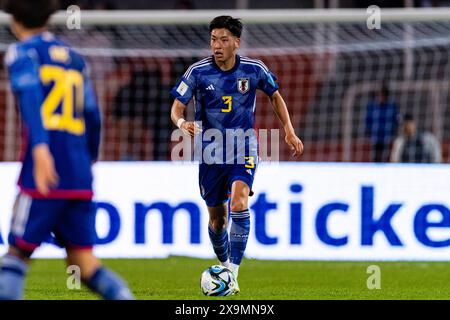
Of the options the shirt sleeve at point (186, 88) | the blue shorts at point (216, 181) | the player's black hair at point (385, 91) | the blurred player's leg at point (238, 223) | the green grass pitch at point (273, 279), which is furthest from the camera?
the player's black hair at point (385, 91)

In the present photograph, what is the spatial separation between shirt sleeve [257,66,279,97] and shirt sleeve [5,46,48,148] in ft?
12.2

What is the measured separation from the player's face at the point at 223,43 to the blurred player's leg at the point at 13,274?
11.6 ft

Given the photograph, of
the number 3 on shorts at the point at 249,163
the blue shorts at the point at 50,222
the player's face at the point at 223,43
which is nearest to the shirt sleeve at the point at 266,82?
the player's face at the point at 223,43

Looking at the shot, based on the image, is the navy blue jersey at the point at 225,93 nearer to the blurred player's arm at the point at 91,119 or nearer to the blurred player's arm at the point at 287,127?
the blurred player's arm at the point at 287,127

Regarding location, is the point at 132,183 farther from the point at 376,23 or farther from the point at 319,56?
the point at 319,56

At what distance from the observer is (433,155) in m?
14.1

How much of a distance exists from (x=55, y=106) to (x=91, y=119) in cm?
25

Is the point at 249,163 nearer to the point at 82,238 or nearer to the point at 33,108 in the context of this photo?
the point at 82,238

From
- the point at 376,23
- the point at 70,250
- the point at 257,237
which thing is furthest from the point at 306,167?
the point at 70,250

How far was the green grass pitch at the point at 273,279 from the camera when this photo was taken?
855 cm

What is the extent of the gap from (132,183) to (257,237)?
151 cm

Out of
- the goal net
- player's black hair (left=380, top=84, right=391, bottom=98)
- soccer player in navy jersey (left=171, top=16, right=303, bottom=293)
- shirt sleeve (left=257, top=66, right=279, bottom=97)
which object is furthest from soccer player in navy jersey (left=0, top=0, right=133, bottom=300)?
the goal net

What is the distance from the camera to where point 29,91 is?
213 inches

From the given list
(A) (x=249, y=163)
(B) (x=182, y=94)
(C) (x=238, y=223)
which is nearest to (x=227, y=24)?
(B) (x=182, y=94)
